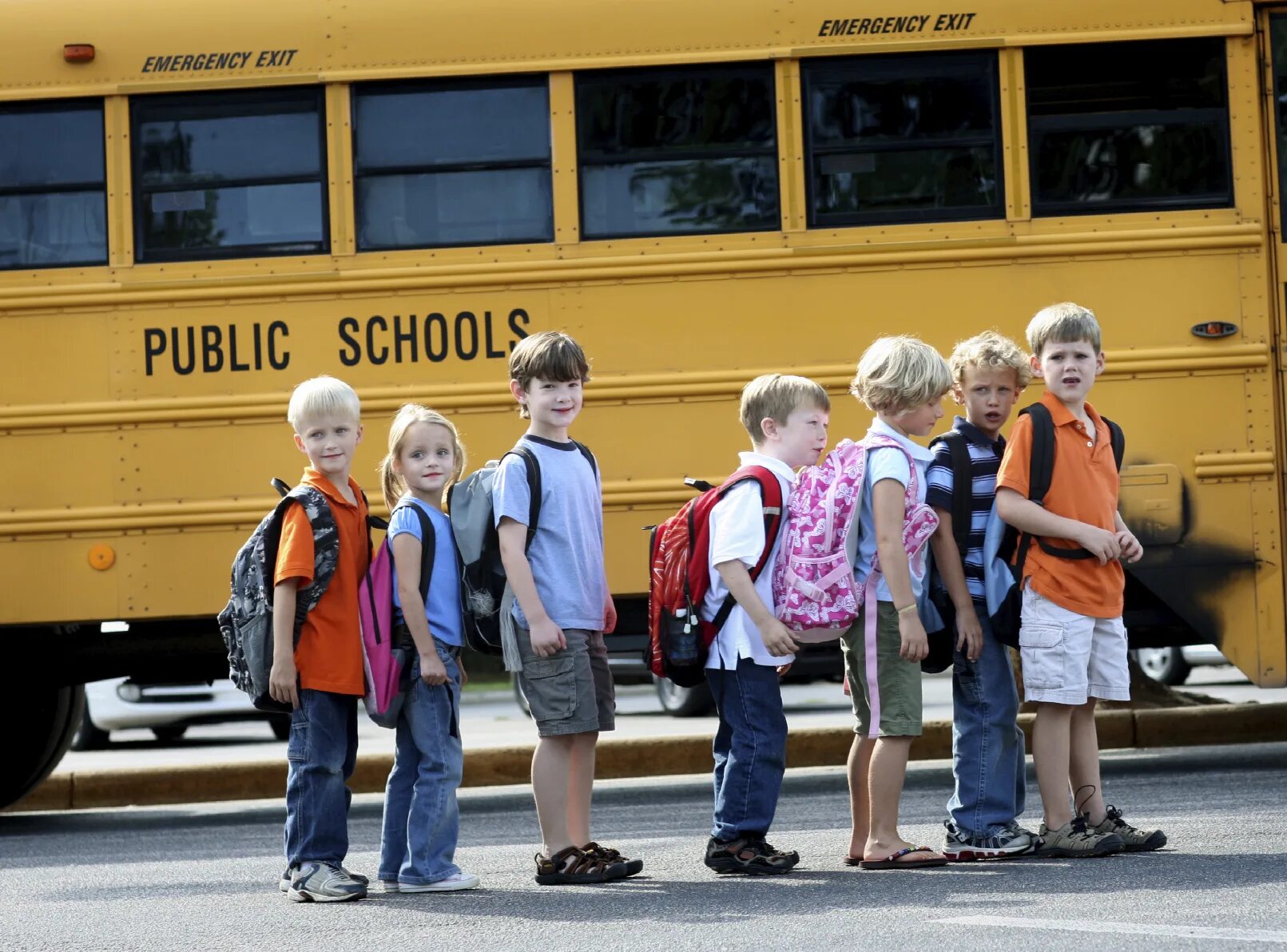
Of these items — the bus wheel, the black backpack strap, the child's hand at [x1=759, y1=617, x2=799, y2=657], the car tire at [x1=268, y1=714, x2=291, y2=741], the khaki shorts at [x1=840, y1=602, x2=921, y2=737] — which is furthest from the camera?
the car tire at [x1=268, y1=714, x2=291, y2=741]

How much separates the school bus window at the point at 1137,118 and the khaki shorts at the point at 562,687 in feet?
7.71

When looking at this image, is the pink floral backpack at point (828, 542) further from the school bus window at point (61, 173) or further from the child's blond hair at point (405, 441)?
the school bus window at point (61, 173)

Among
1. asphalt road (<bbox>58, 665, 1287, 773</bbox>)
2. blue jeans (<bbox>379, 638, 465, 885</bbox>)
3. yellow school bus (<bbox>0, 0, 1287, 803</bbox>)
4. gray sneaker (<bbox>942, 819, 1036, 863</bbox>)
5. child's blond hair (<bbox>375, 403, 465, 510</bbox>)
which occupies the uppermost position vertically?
yellow school bus (<bbox>0, 0, 1287, 803</bbox>)

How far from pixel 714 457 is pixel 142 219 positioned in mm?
2024

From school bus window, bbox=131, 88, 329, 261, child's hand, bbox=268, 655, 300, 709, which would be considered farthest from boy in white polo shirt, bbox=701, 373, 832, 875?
school bus window, bbox=131, 88, 329, 261

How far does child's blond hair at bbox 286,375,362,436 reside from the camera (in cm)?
411

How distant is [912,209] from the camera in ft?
18.0

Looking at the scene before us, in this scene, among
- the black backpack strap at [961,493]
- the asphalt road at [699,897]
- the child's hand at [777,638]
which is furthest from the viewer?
the black backpack strap at [961,493]

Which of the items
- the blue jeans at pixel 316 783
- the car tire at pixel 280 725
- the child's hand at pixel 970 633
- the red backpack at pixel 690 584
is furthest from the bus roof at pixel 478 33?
the car tire at pixel 280 725

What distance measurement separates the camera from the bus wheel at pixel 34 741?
6.30 m

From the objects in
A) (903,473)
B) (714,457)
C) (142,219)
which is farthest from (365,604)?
(142,219)

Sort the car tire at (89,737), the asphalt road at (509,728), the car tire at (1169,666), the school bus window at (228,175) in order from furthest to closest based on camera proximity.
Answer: the car tire at (1169,666), the car tire at (89,737), the asphalt road at (509,728), the school bus window at (228,175)

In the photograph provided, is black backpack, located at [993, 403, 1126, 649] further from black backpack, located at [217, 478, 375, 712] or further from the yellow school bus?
black backpack, located at [217, 478, 375, 712]

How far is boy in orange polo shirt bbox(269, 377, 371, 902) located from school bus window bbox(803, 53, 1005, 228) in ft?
6.62
